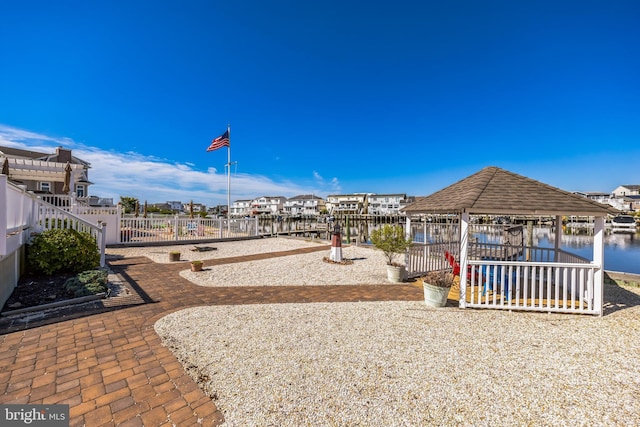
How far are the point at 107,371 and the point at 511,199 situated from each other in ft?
24.5

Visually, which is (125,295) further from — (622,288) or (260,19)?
(622,288)

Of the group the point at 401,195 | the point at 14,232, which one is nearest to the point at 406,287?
the point at 14,232

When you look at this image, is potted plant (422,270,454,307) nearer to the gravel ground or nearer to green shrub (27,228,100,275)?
the gravel ground

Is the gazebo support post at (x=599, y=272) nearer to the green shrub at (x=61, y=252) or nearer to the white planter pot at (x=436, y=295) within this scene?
the white planter pot at (x=436, y=295)

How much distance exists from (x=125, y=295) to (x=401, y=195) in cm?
9225

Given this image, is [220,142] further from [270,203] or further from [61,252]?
[270,203]

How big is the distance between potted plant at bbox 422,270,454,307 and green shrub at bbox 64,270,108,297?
22.7ft

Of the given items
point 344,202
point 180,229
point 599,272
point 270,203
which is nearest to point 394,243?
point 599,272

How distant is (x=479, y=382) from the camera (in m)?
3.04

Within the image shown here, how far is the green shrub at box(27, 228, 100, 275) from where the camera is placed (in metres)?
6.42

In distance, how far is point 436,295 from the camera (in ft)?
18.5

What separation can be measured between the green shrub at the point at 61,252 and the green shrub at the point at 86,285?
1207 millimetres

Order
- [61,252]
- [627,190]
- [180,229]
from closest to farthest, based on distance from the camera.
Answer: [61,252], [180,229], [627,190]

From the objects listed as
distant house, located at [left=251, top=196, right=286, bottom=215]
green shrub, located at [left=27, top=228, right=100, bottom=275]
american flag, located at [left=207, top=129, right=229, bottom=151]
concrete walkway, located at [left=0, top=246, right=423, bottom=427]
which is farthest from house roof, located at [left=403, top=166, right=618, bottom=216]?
distant house, located at [left=251, top=196, right=286, bottom=215]
